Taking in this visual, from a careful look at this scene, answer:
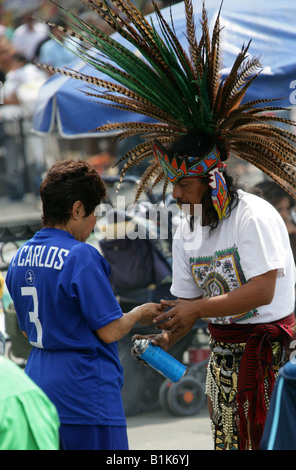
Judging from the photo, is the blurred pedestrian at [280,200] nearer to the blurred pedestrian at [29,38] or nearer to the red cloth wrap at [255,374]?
the red cloth wrap at [255,374]

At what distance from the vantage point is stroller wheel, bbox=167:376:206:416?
5.06 metres

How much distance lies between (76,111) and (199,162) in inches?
92.0

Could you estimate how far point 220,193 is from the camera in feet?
9.15

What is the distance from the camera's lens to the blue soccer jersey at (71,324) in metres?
2.48

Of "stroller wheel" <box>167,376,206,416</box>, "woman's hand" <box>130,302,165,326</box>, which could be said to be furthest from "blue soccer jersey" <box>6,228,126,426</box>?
"stroller wheel" <box>167,376,206,416</box>

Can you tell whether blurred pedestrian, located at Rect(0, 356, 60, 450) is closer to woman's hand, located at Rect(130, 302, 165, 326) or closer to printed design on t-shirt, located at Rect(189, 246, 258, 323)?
woman's hand, located at Rect(130, 302, 165, 326)

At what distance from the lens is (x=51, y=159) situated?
11.3 m

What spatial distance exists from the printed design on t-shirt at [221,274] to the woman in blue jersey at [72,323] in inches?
17.0

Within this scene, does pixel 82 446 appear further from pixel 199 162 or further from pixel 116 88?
pixel 116 88

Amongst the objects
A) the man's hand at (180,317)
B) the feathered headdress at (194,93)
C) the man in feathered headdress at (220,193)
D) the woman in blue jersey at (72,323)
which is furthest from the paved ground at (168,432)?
the feathered headdress at (194,93)

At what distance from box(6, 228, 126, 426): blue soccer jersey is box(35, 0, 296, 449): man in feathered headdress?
0.40 m

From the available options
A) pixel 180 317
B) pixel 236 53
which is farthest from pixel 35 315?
pixel 236 53

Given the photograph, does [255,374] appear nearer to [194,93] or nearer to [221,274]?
[221,274]
